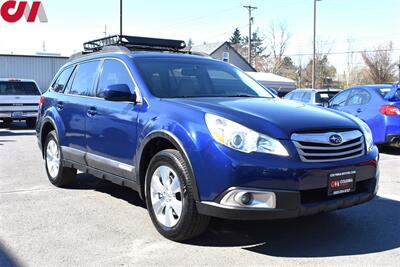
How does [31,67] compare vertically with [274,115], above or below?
above

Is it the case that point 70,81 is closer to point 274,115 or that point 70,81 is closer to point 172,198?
point 172,198

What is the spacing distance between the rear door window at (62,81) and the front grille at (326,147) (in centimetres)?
394

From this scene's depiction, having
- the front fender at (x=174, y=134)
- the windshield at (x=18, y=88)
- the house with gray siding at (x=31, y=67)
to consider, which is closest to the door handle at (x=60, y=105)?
the front fender at (x=174, y=134)

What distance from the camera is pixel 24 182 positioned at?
7.09 meters

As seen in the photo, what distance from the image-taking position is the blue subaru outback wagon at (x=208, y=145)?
383 cm

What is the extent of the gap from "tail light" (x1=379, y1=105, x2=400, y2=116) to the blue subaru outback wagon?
16.2 feet

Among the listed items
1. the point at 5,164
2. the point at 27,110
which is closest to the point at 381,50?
the point at 27,110

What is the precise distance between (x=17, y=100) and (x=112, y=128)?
41.1 feet

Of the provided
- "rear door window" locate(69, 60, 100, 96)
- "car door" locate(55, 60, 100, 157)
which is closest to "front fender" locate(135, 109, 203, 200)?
"car door" locate(55, 60, 100, 157)

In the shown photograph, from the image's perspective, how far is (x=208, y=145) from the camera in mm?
3918

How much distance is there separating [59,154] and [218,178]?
3344mm

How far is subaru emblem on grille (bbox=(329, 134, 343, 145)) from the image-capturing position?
408 centimetres

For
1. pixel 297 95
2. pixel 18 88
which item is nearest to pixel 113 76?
pixel 297 95

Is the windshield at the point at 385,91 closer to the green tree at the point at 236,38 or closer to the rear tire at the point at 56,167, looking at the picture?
the rear tire at the point at 56,167
